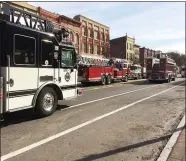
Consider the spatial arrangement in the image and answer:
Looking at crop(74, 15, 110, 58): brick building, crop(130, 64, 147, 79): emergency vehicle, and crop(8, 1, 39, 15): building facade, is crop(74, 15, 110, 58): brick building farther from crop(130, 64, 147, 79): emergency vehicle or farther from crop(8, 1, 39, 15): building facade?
crop(8, 1, 39, 15): building facade


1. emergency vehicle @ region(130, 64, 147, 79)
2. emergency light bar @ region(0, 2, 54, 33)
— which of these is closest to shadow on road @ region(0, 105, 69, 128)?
emergency light bar @ region(0, 2, 54, 33)

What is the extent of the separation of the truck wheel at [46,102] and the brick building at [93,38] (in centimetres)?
4487

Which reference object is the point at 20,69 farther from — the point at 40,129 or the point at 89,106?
the point at 89,106

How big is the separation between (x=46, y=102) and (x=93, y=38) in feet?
169

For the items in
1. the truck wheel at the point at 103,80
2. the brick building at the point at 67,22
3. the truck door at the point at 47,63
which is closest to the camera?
the truck door at the point at 47,63

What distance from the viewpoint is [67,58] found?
10.6 meters

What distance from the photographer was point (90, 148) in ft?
20.4

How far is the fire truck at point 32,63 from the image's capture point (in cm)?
786

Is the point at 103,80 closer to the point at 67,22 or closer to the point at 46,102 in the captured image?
the point at 46,102

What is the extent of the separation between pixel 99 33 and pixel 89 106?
52190mm

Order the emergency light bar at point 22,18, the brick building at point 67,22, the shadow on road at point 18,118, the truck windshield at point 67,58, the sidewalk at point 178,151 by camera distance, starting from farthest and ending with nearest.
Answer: the brick building at point 67,22
the truck windshield at point 67,58
the shadow on road at point 18,118
the emergency light bar at point 22,18
the sidewalk at point 178,151

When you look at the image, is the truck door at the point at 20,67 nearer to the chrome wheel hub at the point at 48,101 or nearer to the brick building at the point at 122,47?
the chrome wheel hub at the point at 48,101

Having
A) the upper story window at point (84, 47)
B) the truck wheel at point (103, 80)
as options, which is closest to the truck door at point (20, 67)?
the truck wheel at point (103, 80)

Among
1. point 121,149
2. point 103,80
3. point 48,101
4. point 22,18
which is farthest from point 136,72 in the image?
point 121,149
